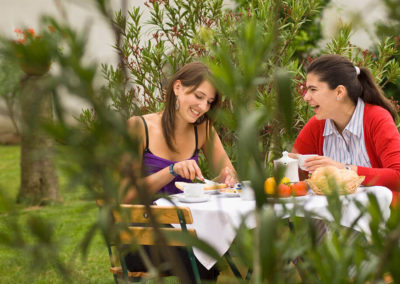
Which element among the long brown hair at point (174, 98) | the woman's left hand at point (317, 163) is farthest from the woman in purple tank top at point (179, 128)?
the woman's left hand at point (317, 163)

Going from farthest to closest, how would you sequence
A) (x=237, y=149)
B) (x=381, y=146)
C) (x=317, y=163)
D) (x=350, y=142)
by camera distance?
(x=350, y=142) → (x=381, y=146) → (x=317, y=163) → (x=237, y=149)

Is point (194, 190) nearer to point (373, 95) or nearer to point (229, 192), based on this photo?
point (229, 192)

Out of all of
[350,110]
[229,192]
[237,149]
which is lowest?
[229,192]

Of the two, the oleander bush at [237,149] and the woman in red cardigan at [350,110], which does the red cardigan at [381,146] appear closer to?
the woman in red cardigan at [350,110]

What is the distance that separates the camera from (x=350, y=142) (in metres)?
3.26

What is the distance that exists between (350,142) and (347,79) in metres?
0.40

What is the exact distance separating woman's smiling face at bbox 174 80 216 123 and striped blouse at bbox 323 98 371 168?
0.84 meters

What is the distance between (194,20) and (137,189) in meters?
4.53

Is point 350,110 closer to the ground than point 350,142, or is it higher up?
higher up

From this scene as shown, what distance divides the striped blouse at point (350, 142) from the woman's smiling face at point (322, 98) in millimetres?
137

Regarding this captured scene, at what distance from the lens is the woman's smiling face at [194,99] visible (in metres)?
3.10

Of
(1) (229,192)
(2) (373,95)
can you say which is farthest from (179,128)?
(2) (373,95)

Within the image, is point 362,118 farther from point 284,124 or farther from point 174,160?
point 284,124

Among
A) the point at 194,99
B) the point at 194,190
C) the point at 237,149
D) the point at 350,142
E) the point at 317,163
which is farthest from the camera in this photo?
the point at 350,142
